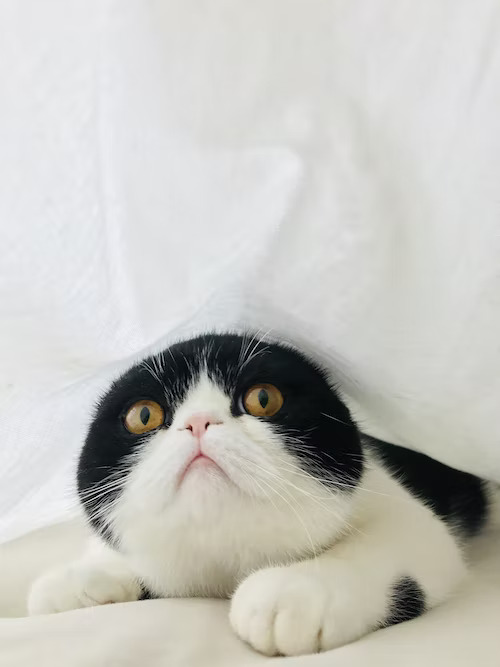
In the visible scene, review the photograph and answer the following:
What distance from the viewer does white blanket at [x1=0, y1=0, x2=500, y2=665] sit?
1.83 feet

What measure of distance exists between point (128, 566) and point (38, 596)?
0.34 ft

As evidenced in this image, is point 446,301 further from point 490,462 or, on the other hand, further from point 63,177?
point 63,177

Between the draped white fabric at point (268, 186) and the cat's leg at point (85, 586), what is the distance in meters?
0.23

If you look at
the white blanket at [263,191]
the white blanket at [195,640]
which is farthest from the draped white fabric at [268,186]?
the white blanket at [195,640]

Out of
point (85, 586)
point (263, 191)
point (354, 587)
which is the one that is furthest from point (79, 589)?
point (263, 191)

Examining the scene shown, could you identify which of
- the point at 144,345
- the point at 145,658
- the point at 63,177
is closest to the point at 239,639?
the point at 145,658

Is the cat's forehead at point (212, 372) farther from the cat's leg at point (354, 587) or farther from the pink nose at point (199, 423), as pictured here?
the cat's leg at point (354, 587)

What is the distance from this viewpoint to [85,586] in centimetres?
73

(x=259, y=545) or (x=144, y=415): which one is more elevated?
(x=144, y=415)

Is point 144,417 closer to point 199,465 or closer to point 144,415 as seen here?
point 144,415

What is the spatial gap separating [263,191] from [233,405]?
0.23 metres

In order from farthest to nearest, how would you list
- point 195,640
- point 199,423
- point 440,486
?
1. point 440,486
2. point 199,423
3. point 195,640

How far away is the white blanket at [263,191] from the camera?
558 mm

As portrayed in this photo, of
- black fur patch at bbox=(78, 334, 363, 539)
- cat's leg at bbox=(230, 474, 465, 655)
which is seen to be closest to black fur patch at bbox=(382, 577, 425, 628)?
cat's leg at bbox=(230, 474, 465, 655)
